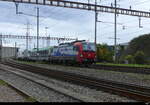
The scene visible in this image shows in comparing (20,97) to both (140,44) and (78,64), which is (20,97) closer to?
(78,64)

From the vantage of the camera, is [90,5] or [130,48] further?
[130,48]

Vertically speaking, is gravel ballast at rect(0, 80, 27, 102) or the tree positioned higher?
the tree

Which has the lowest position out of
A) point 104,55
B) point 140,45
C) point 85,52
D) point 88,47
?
point 104,55

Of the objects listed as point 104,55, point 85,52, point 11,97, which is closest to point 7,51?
point 104,55

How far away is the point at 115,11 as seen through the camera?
37000 millimetres

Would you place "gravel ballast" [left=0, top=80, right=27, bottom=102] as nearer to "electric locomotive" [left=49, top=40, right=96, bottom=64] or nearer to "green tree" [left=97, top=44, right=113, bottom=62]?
"electric locomotive" [left=49, top=40, right=96, bottom=64]

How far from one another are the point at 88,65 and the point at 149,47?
37925mm

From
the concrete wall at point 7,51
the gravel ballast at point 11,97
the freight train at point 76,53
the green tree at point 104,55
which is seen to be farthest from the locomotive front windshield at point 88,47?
the concrete wall at point 7,51

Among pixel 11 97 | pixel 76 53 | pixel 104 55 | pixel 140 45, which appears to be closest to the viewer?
pixel 11 97

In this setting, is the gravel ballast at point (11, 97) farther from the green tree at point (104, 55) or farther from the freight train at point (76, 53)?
the green tree at point (104, 55)

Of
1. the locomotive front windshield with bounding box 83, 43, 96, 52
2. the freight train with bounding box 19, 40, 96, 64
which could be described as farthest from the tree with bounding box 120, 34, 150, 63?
the locomotive front windshield with bounding box 83, 43, 96, 52

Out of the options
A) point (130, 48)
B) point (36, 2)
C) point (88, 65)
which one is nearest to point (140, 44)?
point (130, 48)

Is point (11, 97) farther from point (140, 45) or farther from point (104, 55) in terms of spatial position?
point (140, 45)

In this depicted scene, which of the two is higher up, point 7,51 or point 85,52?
point 85,52
